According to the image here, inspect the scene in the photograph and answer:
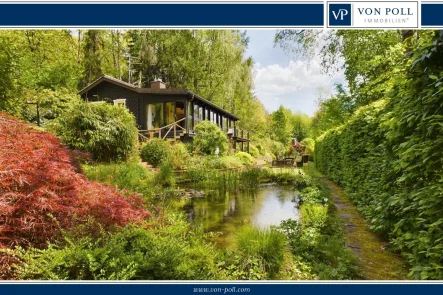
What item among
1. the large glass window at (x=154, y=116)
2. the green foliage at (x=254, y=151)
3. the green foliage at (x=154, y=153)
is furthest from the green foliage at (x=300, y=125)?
the green foliage at (x=154, y=153)

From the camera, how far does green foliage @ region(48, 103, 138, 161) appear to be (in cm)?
955

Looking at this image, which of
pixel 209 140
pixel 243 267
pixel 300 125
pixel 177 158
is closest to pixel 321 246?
pixel 243 267

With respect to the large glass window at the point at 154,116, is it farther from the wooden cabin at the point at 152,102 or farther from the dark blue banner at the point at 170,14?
the dark blue banner at the point at 170,14

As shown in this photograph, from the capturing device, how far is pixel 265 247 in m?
3.18

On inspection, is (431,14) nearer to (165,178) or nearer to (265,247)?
(265,247)

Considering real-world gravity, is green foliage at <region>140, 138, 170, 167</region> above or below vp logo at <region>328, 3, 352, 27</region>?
below

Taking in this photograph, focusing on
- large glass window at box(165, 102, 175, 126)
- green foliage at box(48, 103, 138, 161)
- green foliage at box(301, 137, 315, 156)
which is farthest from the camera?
large glass window at box(165, 102, 175, 126)

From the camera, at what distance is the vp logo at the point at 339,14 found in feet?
7.28

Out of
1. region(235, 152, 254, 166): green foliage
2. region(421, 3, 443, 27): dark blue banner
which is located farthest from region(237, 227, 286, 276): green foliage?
region(235, 152, 254, 166): green foliage

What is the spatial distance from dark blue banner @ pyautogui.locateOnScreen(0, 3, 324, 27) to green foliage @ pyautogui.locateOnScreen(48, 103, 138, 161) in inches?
313

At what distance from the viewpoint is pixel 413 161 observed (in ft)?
8.17

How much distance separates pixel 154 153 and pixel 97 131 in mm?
2895

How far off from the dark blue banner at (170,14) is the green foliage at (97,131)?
794 cm
